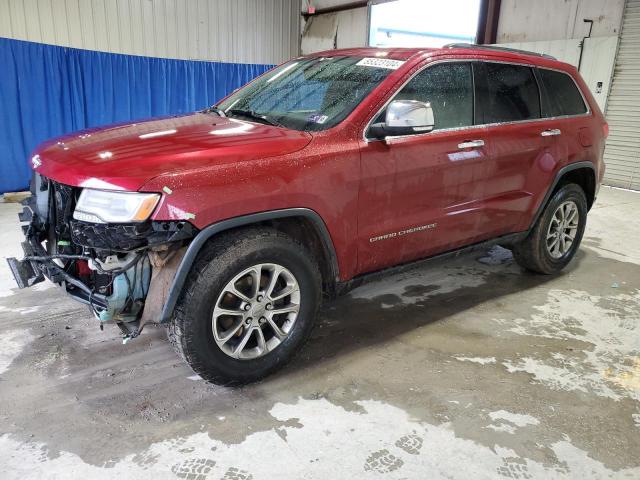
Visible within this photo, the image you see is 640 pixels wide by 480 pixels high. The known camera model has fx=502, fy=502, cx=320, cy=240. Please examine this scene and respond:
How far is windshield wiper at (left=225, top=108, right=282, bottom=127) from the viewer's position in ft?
9.61

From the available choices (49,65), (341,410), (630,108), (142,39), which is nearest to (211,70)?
(142,39)

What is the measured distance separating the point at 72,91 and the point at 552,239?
24.4 ft

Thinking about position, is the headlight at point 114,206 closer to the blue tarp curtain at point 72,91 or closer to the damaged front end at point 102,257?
the damaged front end at point 102,257

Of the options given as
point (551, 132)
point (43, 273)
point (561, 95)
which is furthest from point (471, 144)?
point (43, 273)

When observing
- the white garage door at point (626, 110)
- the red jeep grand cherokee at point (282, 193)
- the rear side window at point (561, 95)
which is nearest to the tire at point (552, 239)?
the red jeep grand cherokee at point (282, 193)

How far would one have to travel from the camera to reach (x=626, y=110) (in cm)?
805

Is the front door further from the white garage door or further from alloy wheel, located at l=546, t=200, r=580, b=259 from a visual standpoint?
the white garage door

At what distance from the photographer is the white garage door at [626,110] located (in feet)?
25.3

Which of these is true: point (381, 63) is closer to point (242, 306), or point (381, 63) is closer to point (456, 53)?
point (456, 53)

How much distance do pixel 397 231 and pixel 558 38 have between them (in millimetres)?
7555

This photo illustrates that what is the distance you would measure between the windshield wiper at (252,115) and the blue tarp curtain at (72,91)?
5610mm

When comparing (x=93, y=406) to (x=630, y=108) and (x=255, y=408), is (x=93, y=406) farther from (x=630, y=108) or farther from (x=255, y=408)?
(x=630, y=108)

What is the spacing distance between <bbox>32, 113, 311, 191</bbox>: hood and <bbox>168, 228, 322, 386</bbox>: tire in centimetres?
40

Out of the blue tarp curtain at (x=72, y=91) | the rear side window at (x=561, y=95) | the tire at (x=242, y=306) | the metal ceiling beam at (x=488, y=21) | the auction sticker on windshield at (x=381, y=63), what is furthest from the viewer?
the metal ceiling beam at (x=488, y=21)
